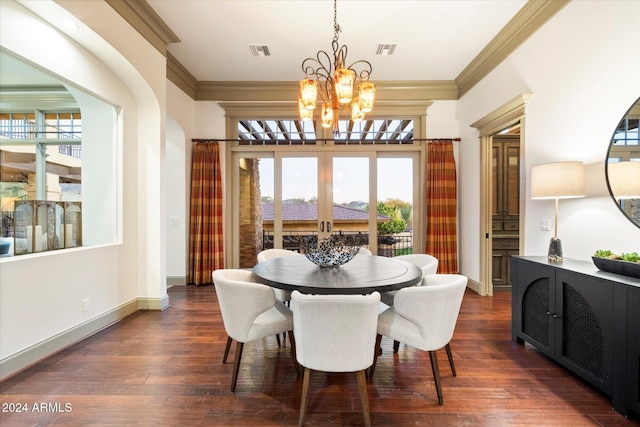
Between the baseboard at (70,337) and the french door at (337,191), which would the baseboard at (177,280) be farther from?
the baseboard at (70,337)

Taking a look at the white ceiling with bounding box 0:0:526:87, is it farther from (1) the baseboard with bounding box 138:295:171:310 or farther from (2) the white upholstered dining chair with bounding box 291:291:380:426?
(2) the white upholstered dining chair with bounding box 291:291:380:426

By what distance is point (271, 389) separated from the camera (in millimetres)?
2006

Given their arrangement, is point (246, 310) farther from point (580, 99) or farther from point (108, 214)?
point (580, 99)

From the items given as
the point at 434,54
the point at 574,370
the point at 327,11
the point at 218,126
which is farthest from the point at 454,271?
the point at 218,126

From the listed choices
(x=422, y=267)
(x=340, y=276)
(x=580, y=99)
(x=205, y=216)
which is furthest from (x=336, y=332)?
(x=205, y=216)

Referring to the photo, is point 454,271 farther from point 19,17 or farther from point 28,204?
point 19,17

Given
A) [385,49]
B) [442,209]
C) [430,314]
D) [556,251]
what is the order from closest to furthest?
[430,314], [556,251], [385,49], [442,209]

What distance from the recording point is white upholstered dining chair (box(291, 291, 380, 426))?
4.97 ft

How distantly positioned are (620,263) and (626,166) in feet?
2.47

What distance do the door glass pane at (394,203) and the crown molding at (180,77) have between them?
3226 mm

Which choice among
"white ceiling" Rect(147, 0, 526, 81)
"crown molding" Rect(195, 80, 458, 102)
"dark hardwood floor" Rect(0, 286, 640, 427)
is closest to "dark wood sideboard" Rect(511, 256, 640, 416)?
"dark hardwood floor" Rect(0, 286, 640, 427)

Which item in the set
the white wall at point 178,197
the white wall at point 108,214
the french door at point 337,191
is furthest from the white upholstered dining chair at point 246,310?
the white wall at point 178,197

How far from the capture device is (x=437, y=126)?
486 centimetres

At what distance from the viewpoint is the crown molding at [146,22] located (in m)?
2.88
